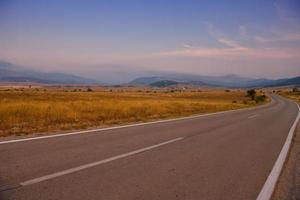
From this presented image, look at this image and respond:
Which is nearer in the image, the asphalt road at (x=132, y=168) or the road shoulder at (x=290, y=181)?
the asphalt road at (x=132, y=168)

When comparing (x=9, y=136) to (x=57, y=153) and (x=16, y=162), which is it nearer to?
(x=57, y=153)

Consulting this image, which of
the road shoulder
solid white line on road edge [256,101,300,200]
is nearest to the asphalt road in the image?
solid white line on road edge [256,101,300,200]

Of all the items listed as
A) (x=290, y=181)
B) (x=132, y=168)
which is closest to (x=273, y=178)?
(x=290, y=181)

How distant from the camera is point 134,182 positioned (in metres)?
5.88

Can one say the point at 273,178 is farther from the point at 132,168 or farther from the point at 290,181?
the point at 132,168

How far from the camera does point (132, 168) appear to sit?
6.86 m

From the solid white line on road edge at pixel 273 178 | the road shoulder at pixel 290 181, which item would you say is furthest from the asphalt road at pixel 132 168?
the road shoulder at pixel 290 181

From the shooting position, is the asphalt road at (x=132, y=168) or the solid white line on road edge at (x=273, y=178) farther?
the solid white line on road edge at (x=273, y=178)

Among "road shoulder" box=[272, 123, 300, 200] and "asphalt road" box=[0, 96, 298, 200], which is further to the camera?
"road shoulder" box=[272, 123, 300, 200]

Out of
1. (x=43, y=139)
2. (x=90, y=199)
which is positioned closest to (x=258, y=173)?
(x=90, y=199)

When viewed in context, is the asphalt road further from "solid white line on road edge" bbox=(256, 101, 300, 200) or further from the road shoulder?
the road shoulder

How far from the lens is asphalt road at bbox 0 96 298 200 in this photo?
5.32 meters

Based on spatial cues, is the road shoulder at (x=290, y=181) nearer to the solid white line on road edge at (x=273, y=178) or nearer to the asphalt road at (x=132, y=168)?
the solid white line on road edge at (x=273, y=178)

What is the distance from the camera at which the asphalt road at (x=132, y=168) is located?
532 centimetres
